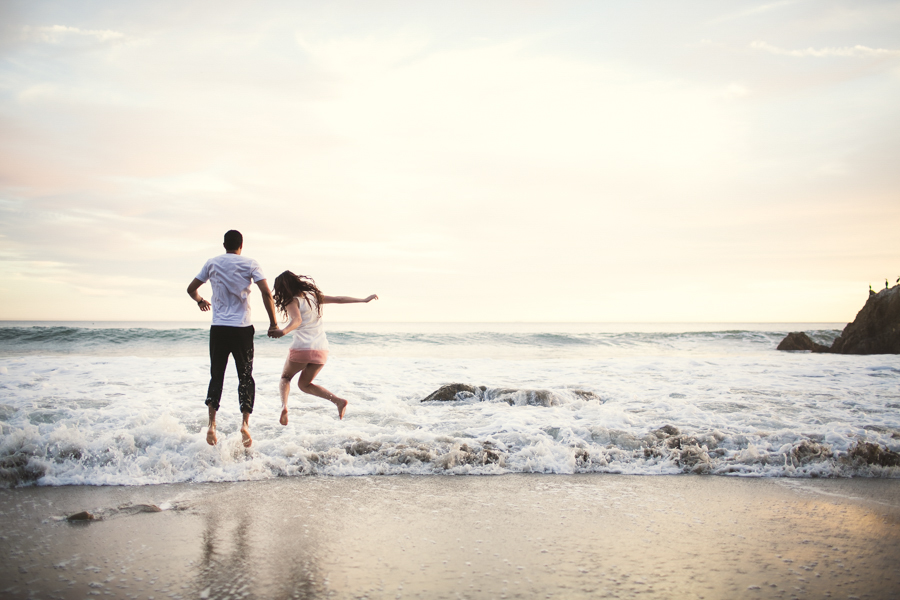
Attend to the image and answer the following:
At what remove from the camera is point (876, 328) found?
67.2 ft

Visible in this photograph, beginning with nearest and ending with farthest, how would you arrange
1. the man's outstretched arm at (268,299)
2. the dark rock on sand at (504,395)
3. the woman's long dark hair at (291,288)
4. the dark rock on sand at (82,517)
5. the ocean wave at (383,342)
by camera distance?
the dark rock on sand at (82,517), the man's outstretched arm at (268,299), the woman's long dark hair at (291,288), the dark rock on sand at (504,395), the ocean wave at (383,342)

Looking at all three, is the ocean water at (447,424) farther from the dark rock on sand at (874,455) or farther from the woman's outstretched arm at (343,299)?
the woman's outstretched arm at (343,299)

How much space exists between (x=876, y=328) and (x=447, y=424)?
22.1 m

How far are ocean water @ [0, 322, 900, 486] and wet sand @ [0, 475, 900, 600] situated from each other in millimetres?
464

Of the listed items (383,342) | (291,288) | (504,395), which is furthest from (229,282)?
(383,342)

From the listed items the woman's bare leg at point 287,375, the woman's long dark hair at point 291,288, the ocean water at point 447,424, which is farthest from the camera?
the woman's bare leg at point 287,375

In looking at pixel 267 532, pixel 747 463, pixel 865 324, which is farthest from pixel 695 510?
pixel 865 324

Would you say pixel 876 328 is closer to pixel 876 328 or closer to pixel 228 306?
pixel 876 328

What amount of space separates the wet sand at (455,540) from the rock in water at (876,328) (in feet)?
65.1

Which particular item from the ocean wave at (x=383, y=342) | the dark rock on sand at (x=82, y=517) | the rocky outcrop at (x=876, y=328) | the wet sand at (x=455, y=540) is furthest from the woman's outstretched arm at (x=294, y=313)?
the rocky outcrop at (x=876, y=328)

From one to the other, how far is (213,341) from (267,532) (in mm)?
2698

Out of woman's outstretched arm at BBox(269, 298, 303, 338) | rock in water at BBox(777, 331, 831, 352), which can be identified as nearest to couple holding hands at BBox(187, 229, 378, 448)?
woman's outstretched arm at BBox(269, 298, 303, 338)

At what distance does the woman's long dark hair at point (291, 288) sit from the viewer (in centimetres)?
603

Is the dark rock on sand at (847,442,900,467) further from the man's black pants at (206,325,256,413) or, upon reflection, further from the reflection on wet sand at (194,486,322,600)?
the man's black pants at (206,325,256,413)
